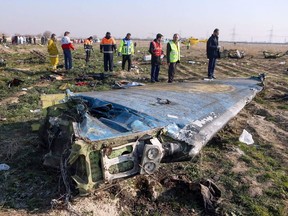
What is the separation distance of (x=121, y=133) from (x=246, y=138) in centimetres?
315

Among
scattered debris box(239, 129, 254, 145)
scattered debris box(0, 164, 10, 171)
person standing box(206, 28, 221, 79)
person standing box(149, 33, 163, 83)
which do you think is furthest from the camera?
person standing box(206, 28, 221, 79)

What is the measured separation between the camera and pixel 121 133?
3480mm

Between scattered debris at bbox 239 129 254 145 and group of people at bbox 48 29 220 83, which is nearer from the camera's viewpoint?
scattered debris at bbox 239 129 254 145

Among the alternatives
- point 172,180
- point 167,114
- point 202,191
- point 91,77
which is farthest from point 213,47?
point 202,191

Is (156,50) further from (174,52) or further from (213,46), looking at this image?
(213,46)

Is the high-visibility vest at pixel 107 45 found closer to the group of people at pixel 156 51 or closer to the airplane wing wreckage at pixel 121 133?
the group of people at pixel 156 51

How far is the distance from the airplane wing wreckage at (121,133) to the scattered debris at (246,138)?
71 centimetres

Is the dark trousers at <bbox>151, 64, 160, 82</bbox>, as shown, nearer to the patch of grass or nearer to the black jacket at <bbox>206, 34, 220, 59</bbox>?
the black jacket at <bbox>206, 34, 220, 59</bbox>

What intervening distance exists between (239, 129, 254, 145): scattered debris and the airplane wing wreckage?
0.71 metres

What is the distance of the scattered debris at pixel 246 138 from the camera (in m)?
5.66

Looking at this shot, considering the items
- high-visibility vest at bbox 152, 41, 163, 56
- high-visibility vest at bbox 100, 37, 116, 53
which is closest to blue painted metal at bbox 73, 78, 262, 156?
high-visibility vest at bbox 152, 41, 163, 56

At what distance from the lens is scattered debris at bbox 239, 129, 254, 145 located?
18.6 ft

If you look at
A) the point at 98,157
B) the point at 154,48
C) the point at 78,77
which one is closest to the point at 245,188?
the point at 98,157

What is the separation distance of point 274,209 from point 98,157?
2.19 meters
